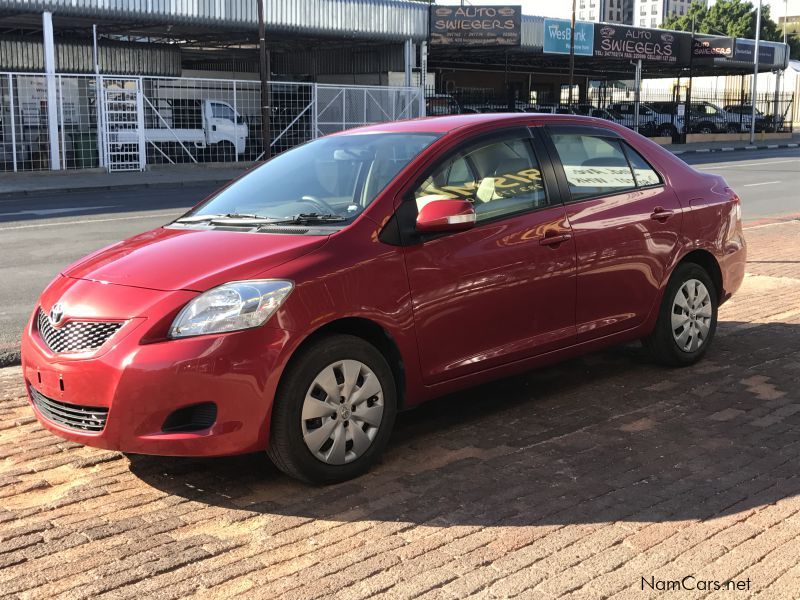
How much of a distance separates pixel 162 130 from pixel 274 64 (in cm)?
1627

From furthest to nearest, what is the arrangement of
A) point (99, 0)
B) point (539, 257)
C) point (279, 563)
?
point (99, 0) → point (539, 257) → point (279, 563)

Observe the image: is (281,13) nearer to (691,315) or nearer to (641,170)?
(641,170)

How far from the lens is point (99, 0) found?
83.6 ft

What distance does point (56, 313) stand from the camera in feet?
13.9

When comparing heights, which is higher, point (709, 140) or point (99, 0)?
point (99, 0)

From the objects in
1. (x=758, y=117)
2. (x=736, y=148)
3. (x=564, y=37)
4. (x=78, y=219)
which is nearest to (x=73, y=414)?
(x=78, y=219)

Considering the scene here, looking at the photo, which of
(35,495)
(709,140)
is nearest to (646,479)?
(35,495)

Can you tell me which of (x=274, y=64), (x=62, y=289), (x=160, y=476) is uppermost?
(x=274, y=64)

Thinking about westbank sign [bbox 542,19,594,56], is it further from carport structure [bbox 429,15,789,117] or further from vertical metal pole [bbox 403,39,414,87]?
vertical metal pole [bbox 403,39,414,87]

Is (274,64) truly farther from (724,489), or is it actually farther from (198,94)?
(724,489)

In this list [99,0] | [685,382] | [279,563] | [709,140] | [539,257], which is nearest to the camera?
[279,563]

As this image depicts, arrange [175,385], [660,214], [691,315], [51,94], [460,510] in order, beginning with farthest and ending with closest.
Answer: [51,94] < [691,315] < [660,214] < [460,510] < [175,385]

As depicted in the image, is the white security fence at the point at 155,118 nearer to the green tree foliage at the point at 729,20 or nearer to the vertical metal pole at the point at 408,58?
the vertical metal pole at the point at 408,58

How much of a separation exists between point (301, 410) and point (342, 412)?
22cm
